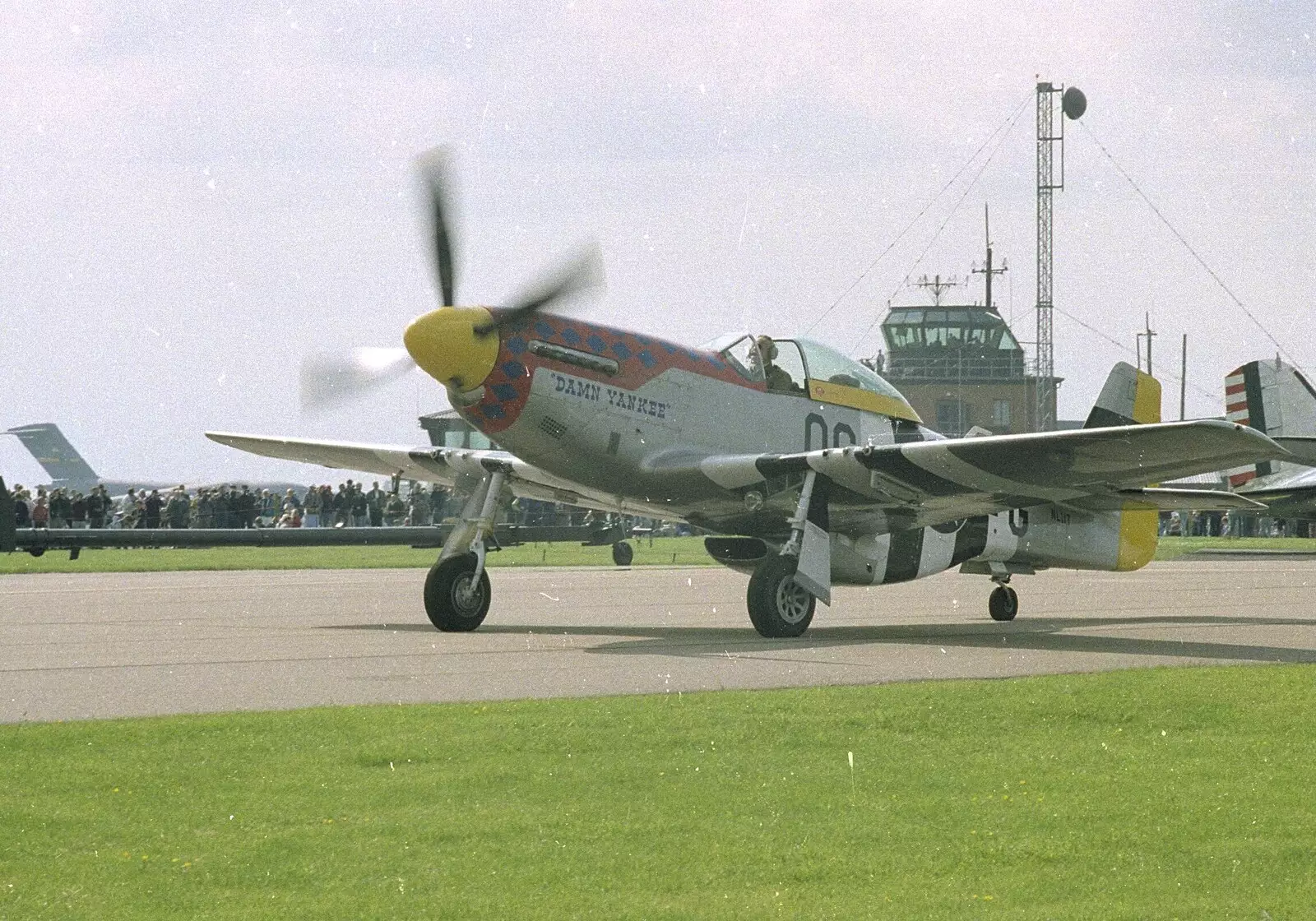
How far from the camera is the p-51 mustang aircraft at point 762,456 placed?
1333 cm

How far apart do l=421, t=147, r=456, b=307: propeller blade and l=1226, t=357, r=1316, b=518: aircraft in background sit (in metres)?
28.5

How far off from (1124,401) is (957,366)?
284 ft

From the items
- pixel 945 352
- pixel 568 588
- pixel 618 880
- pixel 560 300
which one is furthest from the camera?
pixel 945 352

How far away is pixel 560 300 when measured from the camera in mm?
13422

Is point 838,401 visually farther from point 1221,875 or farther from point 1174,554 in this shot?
point 1174,554

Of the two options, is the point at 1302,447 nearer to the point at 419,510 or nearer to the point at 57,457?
the point at 419,510

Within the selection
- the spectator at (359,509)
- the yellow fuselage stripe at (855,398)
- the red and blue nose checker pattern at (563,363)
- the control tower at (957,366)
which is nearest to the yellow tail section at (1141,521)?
the yellow fuselage stripe at (855,398)

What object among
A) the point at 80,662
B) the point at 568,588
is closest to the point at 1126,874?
the point at 80,662

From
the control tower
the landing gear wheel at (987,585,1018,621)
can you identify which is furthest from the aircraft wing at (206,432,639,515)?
the control tower

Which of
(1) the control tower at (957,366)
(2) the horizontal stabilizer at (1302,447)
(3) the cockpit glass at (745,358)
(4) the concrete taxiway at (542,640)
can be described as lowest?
(4) the concrete taxiway at (542,640)

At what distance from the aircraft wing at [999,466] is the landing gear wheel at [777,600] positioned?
1007 mm

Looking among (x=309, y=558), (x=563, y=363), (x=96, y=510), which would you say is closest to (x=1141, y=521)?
(x=563, y=363)

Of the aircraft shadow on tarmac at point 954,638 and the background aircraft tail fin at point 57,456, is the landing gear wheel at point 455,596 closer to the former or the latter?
the aircraft shadow on tarmac at point 954,638

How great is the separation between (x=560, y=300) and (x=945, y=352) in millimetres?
91230
